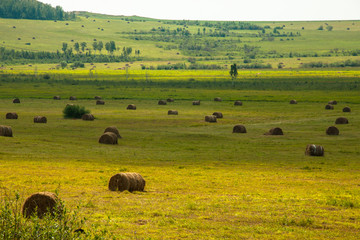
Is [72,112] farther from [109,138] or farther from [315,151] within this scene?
[315,151]

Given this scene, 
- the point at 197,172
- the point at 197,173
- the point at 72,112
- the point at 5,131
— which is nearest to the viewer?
the point at 197,173

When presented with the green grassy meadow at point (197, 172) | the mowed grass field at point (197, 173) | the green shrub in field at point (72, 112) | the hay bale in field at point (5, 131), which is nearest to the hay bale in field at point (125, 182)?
the mowed grass field at point (197, 173)

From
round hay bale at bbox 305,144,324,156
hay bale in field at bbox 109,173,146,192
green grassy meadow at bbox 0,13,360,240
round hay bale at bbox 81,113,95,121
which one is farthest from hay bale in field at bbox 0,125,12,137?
hay bale in field at bbox 109,173,146,192

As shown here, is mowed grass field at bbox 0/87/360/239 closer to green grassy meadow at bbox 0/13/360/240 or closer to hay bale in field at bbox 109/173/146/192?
green grassy meadow at bbox 0/13/360/240

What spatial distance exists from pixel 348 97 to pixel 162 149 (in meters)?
59.9

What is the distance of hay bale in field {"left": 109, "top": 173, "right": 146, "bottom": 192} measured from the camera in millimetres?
22094

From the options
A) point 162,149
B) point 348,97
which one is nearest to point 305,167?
point 162,149

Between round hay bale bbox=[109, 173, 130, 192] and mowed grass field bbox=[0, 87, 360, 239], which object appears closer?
mowed grass field bbox=[0, 87, 360, 239]

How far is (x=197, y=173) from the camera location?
28641mm

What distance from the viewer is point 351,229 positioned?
56.0 ft

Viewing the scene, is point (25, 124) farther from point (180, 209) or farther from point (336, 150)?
point (180, 209)

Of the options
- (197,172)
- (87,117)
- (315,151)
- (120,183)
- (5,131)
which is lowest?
(87,117)

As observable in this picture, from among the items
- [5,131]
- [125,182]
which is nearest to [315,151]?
[125,182]

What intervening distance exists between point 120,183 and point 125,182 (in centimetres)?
22
